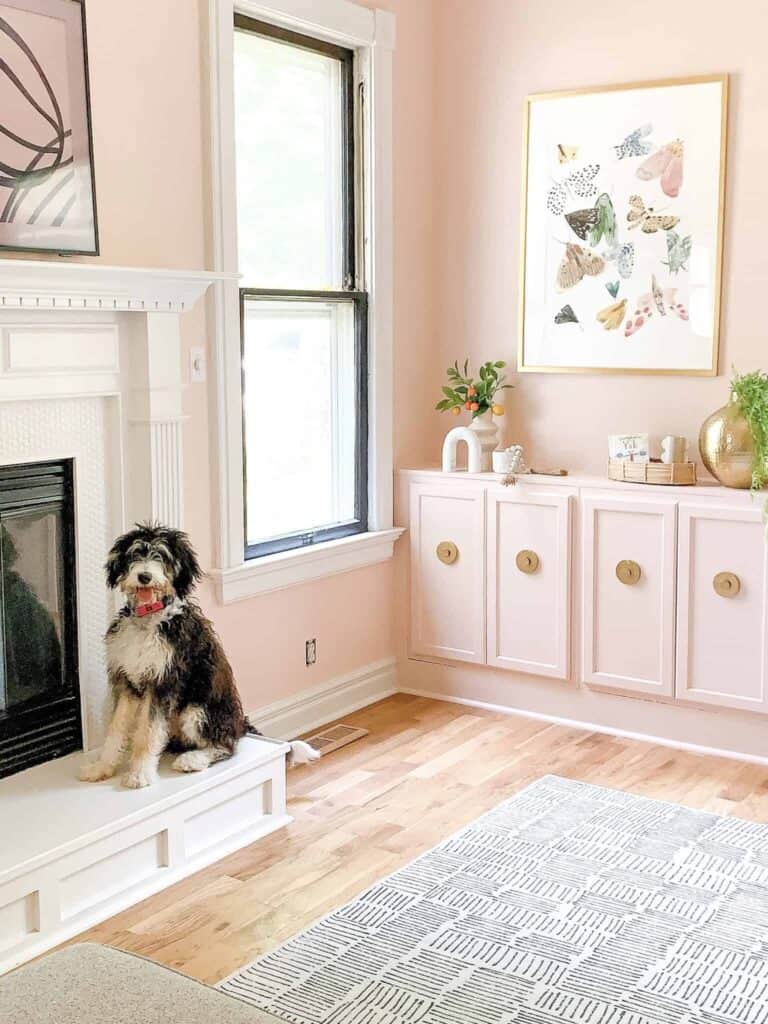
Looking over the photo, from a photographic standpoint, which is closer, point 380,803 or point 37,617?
point 37,617

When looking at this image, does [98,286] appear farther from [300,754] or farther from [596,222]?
[596,222]

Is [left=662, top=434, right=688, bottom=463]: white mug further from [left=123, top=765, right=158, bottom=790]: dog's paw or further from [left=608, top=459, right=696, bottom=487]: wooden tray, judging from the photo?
[left=123, top=765, right=158, bottom=790]: dog's paw

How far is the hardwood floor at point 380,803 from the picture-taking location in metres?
2.88

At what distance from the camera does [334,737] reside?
167 inches

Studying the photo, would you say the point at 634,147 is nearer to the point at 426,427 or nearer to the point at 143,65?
the point at 426,427

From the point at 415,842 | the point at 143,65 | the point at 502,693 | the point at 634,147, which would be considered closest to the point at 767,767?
the point at 502,693

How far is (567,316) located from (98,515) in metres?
1.93

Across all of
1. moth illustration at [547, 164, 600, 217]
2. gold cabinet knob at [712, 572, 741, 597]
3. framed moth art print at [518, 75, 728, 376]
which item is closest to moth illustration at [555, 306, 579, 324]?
framed moth art print at [518, 75, 728, 376]

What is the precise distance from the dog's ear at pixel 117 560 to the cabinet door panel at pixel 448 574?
5.33 feet

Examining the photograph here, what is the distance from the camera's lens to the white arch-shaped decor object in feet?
14.8

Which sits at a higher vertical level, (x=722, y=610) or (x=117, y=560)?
(x=117, y=560)

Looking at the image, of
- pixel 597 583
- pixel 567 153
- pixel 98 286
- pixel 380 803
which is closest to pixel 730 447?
pixel 597 583

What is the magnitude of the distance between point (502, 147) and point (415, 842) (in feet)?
8.55

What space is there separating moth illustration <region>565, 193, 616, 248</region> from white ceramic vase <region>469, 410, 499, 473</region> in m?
0.74
